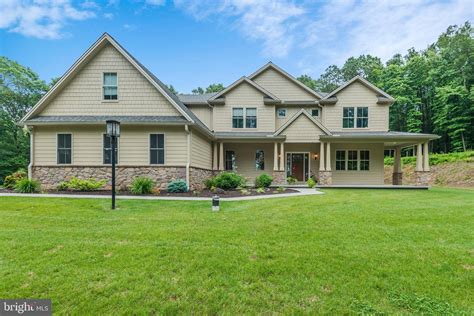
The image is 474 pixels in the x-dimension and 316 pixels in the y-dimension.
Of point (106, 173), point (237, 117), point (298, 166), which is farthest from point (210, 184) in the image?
point (298, 166)

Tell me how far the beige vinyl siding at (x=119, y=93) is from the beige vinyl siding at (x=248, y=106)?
4.79 m

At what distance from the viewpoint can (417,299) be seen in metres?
2.68

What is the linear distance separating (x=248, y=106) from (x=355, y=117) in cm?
714

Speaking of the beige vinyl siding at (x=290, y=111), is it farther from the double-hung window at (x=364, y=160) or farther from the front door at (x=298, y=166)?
the double-hung window at (x=364, y=160)

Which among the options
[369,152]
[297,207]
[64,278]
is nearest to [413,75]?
[369,152]

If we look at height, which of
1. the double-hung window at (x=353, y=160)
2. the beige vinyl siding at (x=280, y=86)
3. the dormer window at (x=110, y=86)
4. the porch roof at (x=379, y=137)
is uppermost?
the beige vinyl siding at (x=280, y=86)

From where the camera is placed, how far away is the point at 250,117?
16438 mm

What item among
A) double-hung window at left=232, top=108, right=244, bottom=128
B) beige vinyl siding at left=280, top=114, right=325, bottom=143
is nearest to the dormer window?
double-hung window at left=232, top=108, right=244, bottom=128

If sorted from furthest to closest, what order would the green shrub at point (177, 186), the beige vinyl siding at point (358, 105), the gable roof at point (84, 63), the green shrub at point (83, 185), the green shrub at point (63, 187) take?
the beige vinyl siding at point (358, 105), the gable roof at point (84, 63), the green shrub at point (63, 187), the green shrub at point (177, 186), the green shrub at point (83, 185)

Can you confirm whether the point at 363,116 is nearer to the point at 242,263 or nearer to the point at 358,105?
the point at 358,105

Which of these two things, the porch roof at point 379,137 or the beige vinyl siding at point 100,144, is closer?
the beige vinyl siding at point 100,144

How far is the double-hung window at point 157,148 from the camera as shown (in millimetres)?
12195

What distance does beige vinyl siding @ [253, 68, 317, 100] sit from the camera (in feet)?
56.8

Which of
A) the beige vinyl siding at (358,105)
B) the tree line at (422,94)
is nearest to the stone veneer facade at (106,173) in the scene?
the beige vinyl siding at (358,105)
